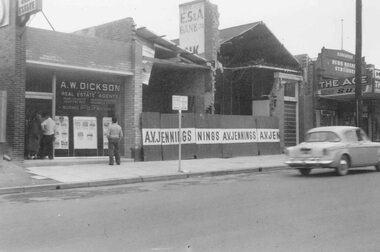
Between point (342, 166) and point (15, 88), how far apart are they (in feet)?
34.2

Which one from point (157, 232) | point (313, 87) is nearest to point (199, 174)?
point (157, 232)

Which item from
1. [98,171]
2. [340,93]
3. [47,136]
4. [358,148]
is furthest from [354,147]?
[340,93]

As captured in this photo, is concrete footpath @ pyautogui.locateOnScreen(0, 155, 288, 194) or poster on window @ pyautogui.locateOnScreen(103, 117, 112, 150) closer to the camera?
concrete footpath @ pyautogui.locateOnScreen(0, 155, 288, 194)

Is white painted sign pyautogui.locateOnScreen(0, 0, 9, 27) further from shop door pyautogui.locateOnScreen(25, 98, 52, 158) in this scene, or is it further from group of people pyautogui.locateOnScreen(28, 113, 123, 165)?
group of people pyautogui.locateOnScreen(28, 113, 123, 165)

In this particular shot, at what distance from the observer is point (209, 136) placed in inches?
836

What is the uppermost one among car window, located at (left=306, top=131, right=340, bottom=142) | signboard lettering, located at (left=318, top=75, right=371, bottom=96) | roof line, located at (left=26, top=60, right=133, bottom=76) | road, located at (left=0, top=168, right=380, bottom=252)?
signboard lettering, located at (left=318, top=75, right=371, bottom=96)

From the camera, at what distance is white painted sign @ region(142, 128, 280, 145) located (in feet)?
63.6

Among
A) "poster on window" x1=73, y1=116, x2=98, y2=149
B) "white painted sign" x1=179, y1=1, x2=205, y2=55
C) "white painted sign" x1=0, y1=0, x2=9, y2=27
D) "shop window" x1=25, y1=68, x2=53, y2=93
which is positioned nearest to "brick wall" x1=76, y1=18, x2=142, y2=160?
"poster on window" x1=73, y1=116, x2=98, y2=149

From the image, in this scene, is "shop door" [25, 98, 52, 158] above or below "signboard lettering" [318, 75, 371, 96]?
below

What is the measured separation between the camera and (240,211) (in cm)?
862

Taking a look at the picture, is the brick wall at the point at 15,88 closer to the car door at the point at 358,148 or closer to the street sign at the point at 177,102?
the street sign at the point at 177,102

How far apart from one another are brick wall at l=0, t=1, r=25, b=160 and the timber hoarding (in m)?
4.84

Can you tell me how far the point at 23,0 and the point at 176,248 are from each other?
1205cm

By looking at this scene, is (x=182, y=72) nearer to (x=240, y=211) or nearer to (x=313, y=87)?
(x=313, y=87)
